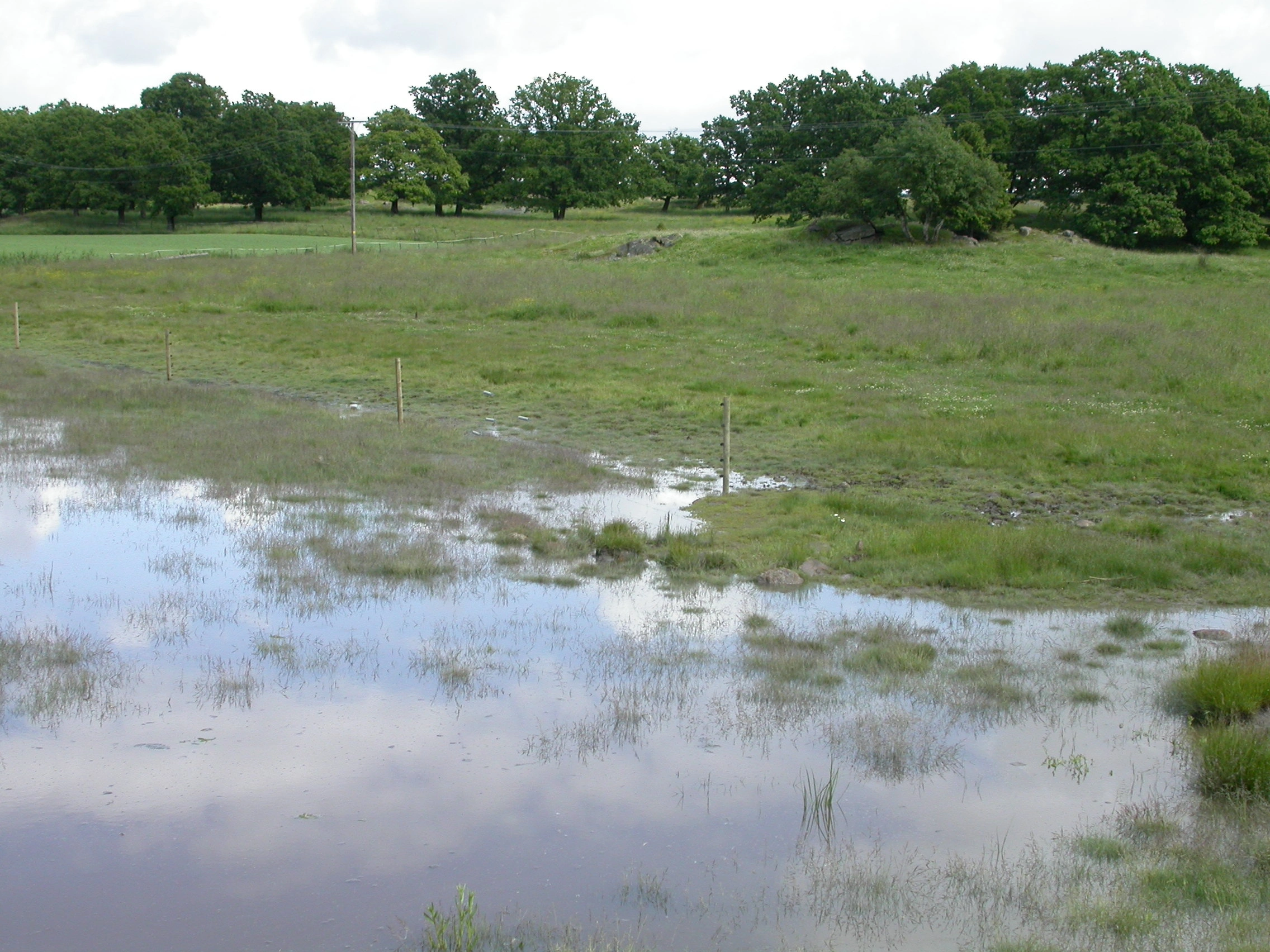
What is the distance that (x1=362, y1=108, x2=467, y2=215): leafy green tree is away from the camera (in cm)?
8888

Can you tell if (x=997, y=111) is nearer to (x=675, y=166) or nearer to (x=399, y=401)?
(x=675, y=166)

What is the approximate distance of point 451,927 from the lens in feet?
17.0

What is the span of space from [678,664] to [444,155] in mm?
88623

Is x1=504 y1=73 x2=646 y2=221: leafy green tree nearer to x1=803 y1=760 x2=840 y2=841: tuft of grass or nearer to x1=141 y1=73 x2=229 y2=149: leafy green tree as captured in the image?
x1=141 y1=73 x2=229 y2=149: leafy green tree

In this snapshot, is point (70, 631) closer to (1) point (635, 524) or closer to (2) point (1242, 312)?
(1) point (635, 524)

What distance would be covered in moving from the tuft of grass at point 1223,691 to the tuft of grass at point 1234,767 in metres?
0.59

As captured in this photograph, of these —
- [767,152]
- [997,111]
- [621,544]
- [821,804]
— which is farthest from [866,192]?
[821,804]

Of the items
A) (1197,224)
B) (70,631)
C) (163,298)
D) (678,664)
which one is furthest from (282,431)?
(1197,224)

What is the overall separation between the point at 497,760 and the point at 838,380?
1671cm

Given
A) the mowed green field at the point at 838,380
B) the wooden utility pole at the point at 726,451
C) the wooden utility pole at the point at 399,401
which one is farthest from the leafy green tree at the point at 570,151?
the wooden utility pole at the point at 726,451

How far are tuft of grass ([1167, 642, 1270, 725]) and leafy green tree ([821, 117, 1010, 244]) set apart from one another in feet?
141

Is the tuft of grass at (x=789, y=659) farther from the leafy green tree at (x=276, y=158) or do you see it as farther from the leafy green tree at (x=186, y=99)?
the leafy green tree at (x=186, y=99)

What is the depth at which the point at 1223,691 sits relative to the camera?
25.1ft

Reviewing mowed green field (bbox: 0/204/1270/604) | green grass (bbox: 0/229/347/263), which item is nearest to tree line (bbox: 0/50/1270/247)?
mowed green field (bbox: 0/204/1270/604)
